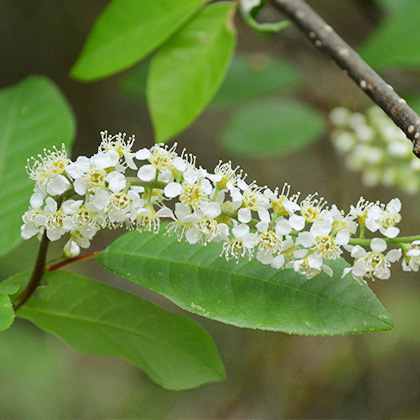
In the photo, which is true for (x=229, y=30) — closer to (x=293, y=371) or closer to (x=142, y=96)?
(x=142, y=96)

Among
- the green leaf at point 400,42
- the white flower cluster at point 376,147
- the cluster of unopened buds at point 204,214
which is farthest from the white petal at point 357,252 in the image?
the green leaf at point 400,42

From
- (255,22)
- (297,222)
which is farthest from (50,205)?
(255,22)

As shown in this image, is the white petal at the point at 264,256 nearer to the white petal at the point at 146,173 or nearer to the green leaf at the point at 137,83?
the white petal at the point at 146,173

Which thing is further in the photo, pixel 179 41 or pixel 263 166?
pixel 263 166

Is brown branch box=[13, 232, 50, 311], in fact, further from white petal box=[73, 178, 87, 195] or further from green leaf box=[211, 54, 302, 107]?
green leaf box=[211, 54, 302, 107]

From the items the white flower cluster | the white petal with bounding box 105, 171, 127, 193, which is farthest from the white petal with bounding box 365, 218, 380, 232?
the white flower cluster

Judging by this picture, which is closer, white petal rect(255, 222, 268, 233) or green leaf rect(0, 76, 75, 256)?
white petal rect(255, 222, 268, 233)

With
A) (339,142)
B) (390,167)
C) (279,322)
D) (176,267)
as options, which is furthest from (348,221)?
(339,142)
